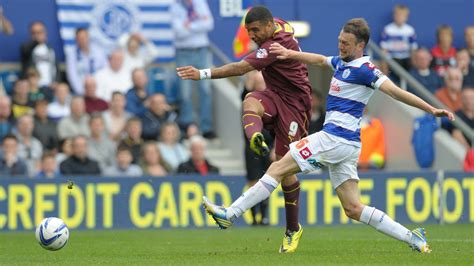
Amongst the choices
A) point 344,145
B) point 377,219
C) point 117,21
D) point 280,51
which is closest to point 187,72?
point 280,51

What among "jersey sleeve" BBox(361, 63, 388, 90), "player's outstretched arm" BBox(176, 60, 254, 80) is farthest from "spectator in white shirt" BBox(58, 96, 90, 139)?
"jersey sleeve" BBox(361, 63, 388, 90)

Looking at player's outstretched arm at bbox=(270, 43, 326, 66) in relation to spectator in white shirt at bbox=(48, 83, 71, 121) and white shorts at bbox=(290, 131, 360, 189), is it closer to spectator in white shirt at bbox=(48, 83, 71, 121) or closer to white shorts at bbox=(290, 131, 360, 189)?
white shorts at bbox=(290, 131, 360, 189)

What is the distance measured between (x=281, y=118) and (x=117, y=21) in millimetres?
9656

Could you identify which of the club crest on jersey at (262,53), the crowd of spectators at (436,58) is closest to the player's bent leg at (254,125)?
the club crest on jersey at (262,53)

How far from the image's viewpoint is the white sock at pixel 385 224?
1191 cm

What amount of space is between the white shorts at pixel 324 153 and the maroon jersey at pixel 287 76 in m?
1.36

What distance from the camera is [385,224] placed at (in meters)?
12.0

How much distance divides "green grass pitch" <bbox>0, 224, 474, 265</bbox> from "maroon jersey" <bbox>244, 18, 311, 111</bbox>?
162cm

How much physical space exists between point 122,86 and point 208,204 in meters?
9.86

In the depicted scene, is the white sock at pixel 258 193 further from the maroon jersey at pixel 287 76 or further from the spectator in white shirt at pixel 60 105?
the spectator in white shirt at pixel 60 105

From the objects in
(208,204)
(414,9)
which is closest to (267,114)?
(208,204)

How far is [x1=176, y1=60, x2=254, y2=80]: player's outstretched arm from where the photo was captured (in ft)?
41.0

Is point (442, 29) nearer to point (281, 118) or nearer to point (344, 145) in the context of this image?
point (281, 118)

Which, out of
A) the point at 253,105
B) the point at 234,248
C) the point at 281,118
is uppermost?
the point at 253,105
